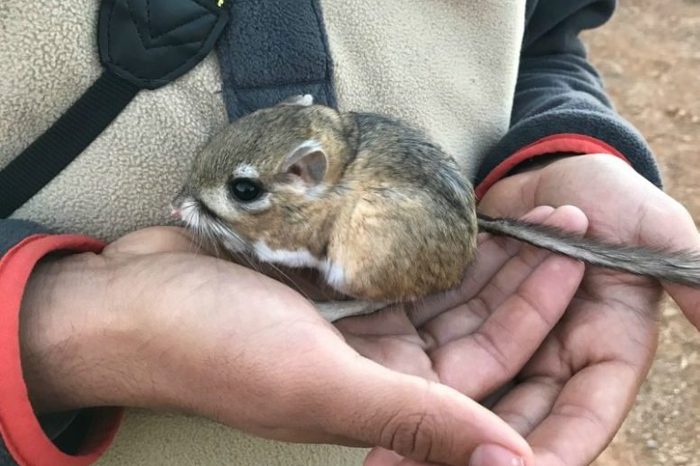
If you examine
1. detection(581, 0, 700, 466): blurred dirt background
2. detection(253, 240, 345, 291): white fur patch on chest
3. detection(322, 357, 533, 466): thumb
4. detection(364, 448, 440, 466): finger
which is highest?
detection(322, 357, 533, 466): thumb

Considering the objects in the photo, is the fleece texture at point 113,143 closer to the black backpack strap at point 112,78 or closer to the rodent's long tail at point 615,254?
the black backpack strap at point 112,78

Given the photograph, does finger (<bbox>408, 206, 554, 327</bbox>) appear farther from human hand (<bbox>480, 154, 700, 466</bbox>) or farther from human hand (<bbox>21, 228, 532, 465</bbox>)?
human hand (<bbox>21, 228, 532, 465</bbox>)

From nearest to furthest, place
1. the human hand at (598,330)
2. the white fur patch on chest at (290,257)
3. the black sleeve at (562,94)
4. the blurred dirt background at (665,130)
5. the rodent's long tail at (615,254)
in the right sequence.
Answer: the human hand at (598,330), the rodent's long tail at (615,254), the white fur patch on chest at (290,257), the black sleeve at (562,94), the blurred dirt background at (665,130)

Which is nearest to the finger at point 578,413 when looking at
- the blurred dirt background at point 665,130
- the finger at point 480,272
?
the finger at point 480,272

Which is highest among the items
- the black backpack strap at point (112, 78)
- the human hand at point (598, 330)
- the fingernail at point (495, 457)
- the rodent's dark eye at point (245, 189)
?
the black backpack strap at point (112, 78)

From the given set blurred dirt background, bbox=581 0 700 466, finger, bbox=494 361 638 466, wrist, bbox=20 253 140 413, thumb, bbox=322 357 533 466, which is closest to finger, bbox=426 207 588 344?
finger, bbox=494 361 638 466

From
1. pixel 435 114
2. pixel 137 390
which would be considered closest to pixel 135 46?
pixel 137 390
